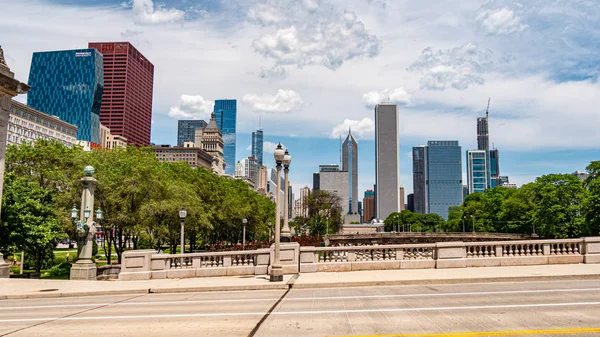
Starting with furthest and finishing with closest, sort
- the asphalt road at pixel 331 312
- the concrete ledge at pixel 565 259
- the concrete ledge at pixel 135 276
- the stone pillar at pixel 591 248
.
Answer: the concrete ledge at pixel 565 259
the stone pillar at pixel 591 248
the concrete ledge at pixel 135 276
the asphalt road at pixel 331 312

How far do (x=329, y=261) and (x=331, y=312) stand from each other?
10.9m

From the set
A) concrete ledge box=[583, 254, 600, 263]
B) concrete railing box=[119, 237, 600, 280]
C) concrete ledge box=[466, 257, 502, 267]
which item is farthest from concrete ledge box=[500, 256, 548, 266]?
concrete ledge box=[583, 254, 600, 263]

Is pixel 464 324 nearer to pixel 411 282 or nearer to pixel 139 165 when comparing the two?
pixel 411 282

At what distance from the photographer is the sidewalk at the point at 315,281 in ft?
61.3

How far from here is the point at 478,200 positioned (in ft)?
456

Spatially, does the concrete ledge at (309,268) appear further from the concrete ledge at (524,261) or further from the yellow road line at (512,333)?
the yellow road line at (512,333)

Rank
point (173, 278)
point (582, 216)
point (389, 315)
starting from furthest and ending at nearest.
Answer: point (582, 216) → point (173, 278) → point (389, 315)

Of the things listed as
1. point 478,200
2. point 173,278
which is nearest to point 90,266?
point 173,278

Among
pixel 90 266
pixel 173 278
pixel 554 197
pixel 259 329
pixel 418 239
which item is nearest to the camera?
pixel 259 329

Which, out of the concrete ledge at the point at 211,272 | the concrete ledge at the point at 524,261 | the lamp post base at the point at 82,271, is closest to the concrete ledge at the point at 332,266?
the concrete ledge at the point at 211,272

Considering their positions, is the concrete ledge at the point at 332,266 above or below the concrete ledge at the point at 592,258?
below

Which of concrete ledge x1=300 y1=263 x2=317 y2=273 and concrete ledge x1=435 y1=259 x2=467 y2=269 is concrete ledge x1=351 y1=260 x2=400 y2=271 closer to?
concrete ledge x1=300 y1=263 x2=317 y2=273

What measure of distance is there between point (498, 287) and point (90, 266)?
2040 cm

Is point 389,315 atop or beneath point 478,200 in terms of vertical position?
beneath
